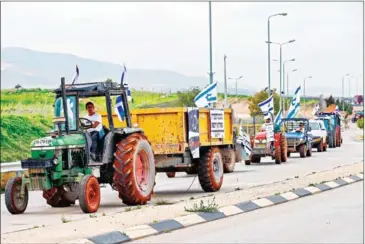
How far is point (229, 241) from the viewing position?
12.0 m

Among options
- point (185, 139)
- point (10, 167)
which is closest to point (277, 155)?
point (10, 167)

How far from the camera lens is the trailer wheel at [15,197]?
16.8 m

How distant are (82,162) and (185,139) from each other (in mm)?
3220

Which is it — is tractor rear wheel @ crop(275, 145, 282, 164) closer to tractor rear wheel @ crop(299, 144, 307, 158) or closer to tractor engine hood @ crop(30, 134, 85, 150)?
tractor rear wheel @ crop(299, 144, 307, 158)

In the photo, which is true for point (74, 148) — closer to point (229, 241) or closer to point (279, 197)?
point (279, 197)

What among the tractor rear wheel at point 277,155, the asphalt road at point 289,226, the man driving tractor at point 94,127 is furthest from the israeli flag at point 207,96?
the asphalt road at point 289,226

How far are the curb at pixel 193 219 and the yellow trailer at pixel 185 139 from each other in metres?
2.32

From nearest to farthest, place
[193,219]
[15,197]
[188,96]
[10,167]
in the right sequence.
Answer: [193,219] < [15,197] < [10,167] < [188,96]

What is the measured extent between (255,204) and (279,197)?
58.2 inches

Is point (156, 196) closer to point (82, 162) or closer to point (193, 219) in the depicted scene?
point (82, 162)

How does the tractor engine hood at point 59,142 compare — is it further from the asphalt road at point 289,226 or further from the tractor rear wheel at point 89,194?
the asphalt road at point 289,226

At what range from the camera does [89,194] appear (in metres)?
16.8

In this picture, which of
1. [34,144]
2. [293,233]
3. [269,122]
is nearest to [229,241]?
[293,233]

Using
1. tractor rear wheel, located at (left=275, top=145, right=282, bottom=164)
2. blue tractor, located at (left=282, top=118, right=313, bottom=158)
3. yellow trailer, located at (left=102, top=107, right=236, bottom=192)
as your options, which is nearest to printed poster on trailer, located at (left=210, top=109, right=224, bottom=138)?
yellow trailer, located at (left=102, top=107, right=236, bottom=192)
